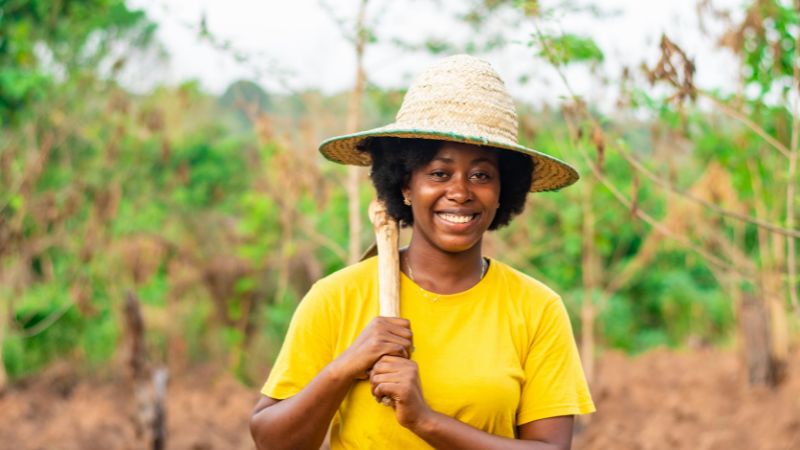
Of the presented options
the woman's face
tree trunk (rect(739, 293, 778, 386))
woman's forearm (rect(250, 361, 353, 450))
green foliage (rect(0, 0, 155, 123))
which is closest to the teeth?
the woman's face

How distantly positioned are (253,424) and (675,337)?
11.2 meters

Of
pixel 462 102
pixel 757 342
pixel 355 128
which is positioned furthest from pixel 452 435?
pixel 757 342

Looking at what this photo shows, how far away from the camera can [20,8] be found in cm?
637

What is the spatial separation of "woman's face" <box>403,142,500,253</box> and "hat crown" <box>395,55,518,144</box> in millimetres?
54

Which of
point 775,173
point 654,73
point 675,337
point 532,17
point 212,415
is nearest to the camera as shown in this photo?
point 654,73

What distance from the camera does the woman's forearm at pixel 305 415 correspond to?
197cm

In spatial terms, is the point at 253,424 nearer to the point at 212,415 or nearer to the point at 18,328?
the point at 212,415

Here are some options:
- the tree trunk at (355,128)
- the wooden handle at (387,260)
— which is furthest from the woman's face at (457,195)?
the tree trunk at (355,128)

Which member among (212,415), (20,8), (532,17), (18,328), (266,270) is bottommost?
(212,415)

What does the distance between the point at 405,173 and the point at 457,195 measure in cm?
23

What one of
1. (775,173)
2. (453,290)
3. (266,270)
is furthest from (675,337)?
(453,290)

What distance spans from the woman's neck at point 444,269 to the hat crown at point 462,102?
11.0 inches

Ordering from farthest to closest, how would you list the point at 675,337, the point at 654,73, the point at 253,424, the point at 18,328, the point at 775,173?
the point at 675,337 < the point at 18,328 < the point at 775,173 < the point at 654,73 < the point at 253,424

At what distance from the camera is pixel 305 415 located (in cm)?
→ 200
